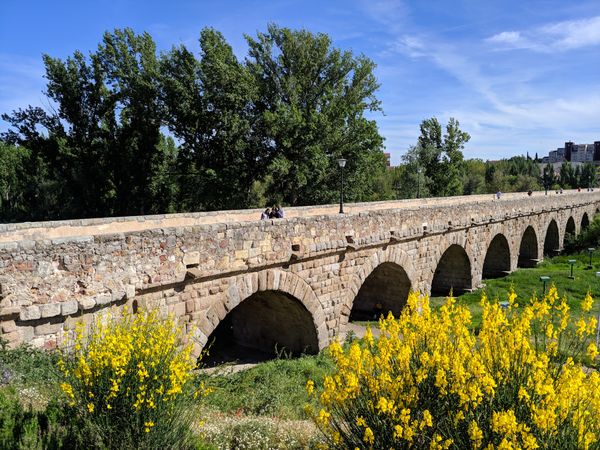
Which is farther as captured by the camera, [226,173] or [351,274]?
[226,173]

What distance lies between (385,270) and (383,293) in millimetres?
916

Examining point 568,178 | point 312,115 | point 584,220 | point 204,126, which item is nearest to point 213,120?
point 204,126

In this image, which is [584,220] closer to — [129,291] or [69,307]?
[129,291]

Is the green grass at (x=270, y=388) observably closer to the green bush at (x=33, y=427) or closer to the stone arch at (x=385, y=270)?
the stone arch at (x=385, y=270)

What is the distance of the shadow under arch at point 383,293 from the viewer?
1384cm

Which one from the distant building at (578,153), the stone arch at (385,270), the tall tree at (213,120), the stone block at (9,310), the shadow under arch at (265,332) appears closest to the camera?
the stone block at (9,310)

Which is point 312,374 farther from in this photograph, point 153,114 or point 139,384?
point 153,114

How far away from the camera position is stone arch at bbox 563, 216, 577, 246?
30.7m

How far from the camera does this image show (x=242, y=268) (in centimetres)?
835

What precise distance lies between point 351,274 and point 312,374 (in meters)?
2.86

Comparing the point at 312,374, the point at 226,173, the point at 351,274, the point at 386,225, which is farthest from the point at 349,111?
the point at 312,374

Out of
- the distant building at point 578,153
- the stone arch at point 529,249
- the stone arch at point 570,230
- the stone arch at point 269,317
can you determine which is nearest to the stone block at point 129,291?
the stone arch at point 269,317

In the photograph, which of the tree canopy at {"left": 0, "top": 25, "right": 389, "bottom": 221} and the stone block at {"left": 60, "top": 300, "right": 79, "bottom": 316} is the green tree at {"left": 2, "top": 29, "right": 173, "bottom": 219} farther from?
the stone block at {"left": 60, "top": 300, "right": 79, "bottom": 316}

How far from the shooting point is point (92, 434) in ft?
13.5
